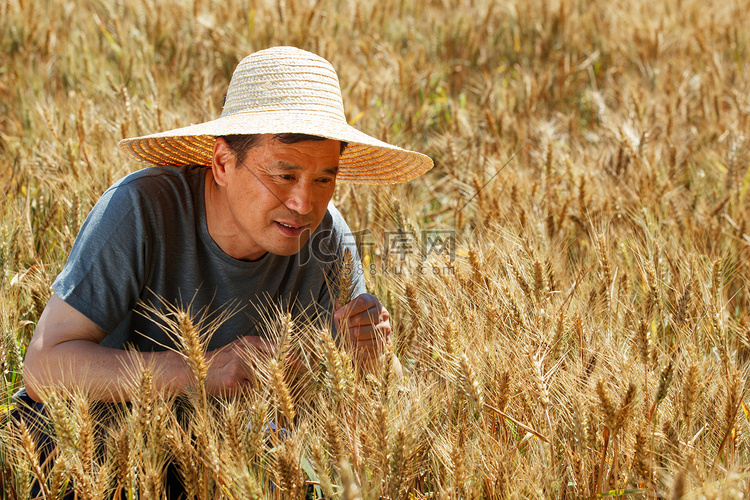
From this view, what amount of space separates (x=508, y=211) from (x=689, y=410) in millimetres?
1336


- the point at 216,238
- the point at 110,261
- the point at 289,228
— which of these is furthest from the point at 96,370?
the point at 289,228

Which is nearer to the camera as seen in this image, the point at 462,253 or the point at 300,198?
the point at 300,198

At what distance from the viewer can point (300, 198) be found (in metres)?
1.82

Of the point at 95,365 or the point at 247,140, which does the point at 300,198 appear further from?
the point at 95,365

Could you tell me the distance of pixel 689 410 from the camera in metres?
1.48

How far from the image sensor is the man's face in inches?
71.5

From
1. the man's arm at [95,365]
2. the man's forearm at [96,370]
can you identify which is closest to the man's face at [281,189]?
the man's arm at [95,365]

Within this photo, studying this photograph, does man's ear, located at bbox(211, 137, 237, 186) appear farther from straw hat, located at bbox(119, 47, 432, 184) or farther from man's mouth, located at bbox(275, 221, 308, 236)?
man's mouth, located at bbox(275, 221, 308, 236)

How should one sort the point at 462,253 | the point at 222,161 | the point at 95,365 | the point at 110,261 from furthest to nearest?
the point at 462,253, the point at 222,161, the point at 110,261, the point at 95,365

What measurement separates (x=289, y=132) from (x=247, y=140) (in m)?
0.20

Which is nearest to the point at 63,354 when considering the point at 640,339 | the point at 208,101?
the point at 640,339

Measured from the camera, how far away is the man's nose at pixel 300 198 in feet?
5.96

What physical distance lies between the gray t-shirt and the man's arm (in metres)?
0.07

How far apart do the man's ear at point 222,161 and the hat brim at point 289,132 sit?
44 mm
